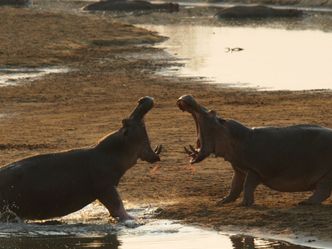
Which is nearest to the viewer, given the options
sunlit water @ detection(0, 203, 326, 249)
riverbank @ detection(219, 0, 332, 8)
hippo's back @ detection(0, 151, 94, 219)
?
sunlit water @ detection(0, 203, 326, 249)

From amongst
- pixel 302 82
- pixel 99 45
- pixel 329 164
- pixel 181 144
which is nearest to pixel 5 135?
pixel 181 144

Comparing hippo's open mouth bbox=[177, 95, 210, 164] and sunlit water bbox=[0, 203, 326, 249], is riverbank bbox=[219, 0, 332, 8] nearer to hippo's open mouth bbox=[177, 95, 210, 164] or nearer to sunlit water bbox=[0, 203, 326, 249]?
hippo's open mouth bbox=[177, 95, 210, 164]

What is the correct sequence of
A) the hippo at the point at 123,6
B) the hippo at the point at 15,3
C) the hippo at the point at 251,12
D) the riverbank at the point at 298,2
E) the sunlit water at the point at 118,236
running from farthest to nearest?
the hippo at the point at 123,6 < the riverbank at the point at 298,2 < the hippo at the point at 15,3 < the hippo at the point at 251,12 < the sunlit water at the point at 118,236

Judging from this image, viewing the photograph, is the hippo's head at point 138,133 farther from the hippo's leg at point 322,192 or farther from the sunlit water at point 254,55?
the sunlit water at point 254,55

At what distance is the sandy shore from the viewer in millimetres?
10875

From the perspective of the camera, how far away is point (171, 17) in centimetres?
5406

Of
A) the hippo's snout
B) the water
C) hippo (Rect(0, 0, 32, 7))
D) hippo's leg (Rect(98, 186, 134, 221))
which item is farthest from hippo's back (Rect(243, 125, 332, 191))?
hippo (Rect(0, 0, 32, 7))

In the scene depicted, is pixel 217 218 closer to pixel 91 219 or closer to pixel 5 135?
pixel 91 219

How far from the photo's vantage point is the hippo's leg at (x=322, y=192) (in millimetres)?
10836

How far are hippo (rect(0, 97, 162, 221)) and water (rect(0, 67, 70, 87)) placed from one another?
1234cm

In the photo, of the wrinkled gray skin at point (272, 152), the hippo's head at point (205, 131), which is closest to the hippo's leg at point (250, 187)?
the wrinkled gray skin at point (272, 152)

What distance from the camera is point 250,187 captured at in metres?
11.0

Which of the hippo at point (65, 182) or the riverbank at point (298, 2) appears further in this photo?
the riverbank at point (298, 2)

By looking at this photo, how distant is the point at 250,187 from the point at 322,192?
0.70 metres
